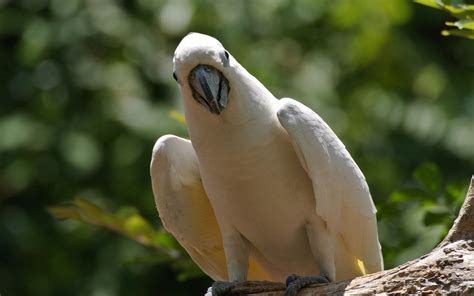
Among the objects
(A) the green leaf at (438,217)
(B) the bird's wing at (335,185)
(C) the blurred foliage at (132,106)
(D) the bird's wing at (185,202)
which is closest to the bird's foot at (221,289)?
(B) the bird's wing at (335,185)

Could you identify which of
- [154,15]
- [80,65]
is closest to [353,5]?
[154,15]

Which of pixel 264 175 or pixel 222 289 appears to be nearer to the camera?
pixel 222 289

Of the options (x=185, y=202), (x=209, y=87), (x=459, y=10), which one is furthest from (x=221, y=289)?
(x=459, y=10)

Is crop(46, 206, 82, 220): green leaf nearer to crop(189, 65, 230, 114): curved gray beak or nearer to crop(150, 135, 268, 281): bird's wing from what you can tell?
crop(150, 135, 268, 281): bird's wing

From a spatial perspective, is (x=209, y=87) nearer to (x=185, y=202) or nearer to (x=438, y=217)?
(x=185, y=202)

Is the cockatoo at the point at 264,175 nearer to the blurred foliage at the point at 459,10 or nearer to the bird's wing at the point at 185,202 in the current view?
the bird's wing at the point at 185,202

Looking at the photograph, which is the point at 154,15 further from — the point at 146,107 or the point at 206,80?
the point at 206,80

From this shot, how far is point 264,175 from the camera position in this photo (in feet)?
19.4

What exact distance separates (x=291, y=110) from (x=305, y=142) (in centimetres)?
19

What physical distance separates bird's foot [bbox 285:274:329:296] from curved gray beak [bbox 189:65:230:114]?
38.2 inches

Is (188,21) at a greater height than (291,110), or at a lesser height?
greater

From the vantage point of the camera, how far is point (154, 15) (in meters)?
11.6

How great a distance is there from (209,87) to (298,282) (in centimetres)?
112

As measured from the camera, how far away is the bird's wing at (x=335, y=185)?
581cm
